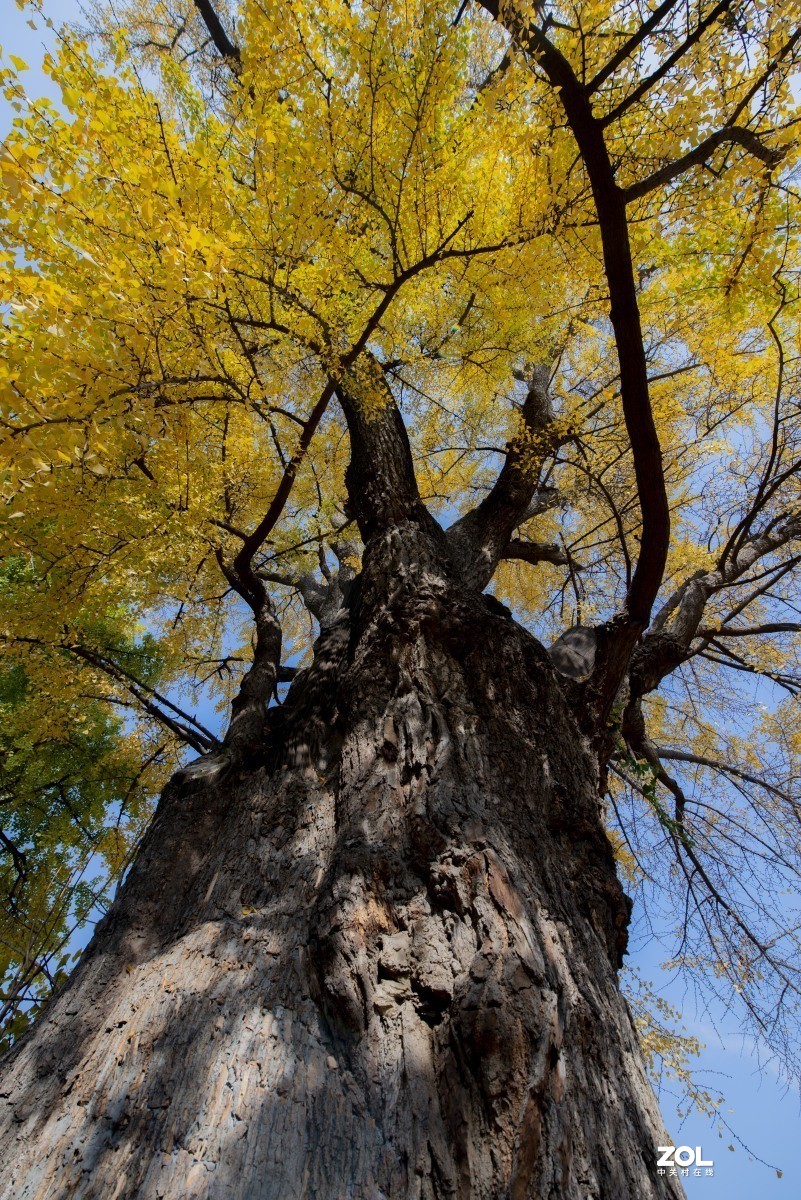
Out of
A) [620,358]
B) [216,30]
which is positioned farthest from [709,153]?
[216,30]

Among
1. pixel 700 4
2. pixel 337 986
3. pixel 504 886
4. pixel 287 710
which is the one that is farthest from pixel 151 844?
pixel 700 4

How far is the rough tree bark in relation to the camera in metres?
1.36

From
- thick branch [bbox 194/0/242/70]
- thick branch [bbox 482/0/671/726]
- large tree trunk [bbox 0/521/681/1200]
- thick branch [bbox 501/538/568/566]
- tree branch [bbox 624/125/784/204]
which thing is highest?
thick branch [bbox 194/0/242/70]

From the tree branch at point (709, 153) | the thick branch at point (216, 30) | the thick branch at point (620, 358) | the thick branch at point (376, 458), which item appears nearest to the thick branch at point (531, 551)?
the thick branch at point (376, 458)

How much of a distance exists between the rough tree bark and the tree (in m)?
Answer: 0.01

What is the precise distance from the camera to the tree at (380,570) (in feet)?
4.91

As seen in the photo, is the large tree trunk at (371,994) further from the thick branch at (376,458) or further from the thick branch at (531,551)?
the thick branch at (531,551)

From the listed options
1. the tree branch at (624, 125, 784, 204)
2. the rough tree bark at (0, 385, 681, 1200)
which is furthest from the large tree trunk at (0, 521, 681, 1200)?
the tree branch at (624, 125, 784, 204)

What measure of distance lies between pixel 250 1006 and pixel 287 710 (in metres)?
1.93

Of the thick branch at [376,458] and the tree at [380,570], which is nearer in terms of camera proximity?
the tree at [380,570]

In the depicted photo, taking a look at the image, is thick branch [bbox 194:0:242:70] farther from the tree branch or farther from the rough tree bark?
the rough tree bark

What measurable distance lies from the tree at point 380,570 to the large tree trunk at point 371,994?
0.01 meters

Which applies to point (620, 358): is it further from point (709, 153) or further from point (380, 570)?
point (380, 570)

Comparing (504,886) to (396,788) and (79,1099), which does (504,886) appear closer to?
(396,788)
